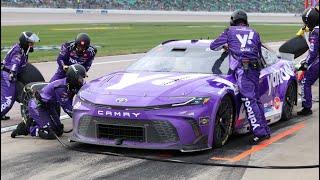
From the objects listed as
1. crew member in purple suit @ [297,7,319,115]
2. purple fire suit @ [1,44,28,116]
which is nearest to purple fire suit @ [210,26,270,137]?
crew member in purple suit @ [297,7,319,115]

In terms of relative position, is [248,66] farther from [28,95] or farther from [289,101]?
[28,95]

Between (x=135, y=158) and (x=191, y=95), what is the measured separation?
896mm

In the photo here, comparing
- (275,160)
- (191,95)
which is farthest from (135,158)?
(275,160)

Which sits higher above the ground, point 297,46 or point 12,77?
point 297,46

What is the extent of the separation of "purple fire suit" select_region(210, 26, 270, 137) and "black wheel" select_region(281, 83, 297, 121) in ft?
4.98

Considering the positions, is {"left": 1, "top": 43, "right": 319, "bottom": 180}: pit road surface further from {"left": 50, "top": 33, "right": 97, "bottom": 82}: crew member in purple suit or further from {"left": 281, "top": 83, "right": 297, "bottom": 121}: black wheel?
{"left": 50, "top": 33, "right": 97, "bottom": 82}: crew member in purple suit

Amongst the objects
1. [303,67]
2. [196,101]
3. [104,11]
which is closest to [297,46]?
[303,67]

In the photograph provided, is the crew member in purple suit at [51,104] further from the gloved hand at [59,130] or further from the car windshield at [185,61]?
the car windshield at [185,61]

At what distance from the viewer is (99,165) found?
573cm

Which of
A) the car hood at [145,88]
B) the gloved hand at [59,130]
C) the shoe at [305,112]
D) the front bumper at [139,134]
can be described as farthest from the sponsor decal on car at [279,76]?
the gloved hand at [59,130]

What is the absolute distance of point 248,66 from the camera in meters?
6.73

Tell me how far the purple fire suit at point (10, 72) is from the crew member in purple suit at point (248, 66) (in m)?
3.27

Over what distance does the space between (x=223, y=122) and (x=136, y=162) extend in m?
1.16

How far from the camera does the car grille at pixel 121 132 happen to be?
6023mm
